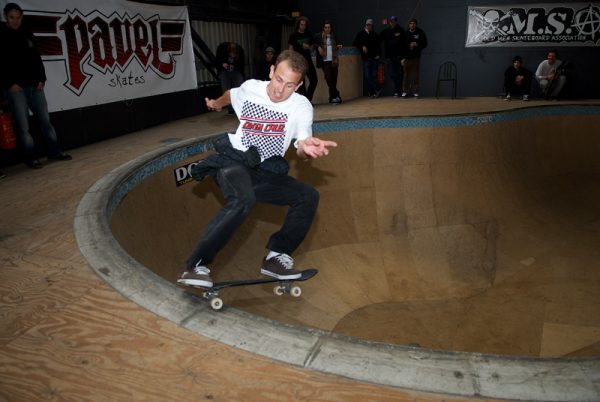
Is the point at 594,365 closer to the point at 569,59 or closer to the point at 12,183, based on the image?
the point at 12,183

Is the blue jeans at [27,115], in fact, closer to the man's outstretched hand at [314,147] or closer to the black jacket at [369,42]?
the man's outstretched hand at [314,147]

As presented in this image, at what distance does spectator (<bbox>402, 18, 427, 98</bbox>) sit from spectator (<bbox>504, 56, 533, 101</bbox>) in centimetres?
265

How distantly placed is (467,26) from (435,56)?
1.26 m

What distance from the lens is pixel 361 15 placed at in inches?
547

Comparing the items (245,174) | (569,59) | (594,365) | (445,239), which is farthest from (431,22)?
(594,365)

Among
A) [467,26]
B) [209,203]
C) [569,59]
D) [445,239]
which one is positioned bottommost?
[445,239]

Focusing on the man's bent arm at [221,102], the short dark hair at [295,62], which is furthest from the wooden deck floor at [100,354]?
the short dark hair at [295,62]

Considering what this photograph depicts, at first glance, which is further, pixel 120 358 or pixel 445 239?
pixel 445 239

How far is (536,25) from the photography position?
41.2ft

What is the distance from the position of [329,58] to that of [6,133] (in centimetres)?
763

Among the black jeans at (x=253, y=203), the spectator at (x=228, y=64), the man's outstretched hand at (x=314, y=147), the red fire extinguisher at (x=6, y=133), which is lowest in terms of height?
the black jeans at (x=253, y=203)

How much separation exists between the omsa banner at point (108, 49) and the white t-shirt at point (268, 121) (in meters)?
3.82

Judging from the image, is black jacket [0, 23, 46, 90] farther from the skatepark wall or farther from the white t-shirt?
the white t-shirt

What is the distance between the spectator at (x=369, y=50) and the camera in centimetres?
1249
